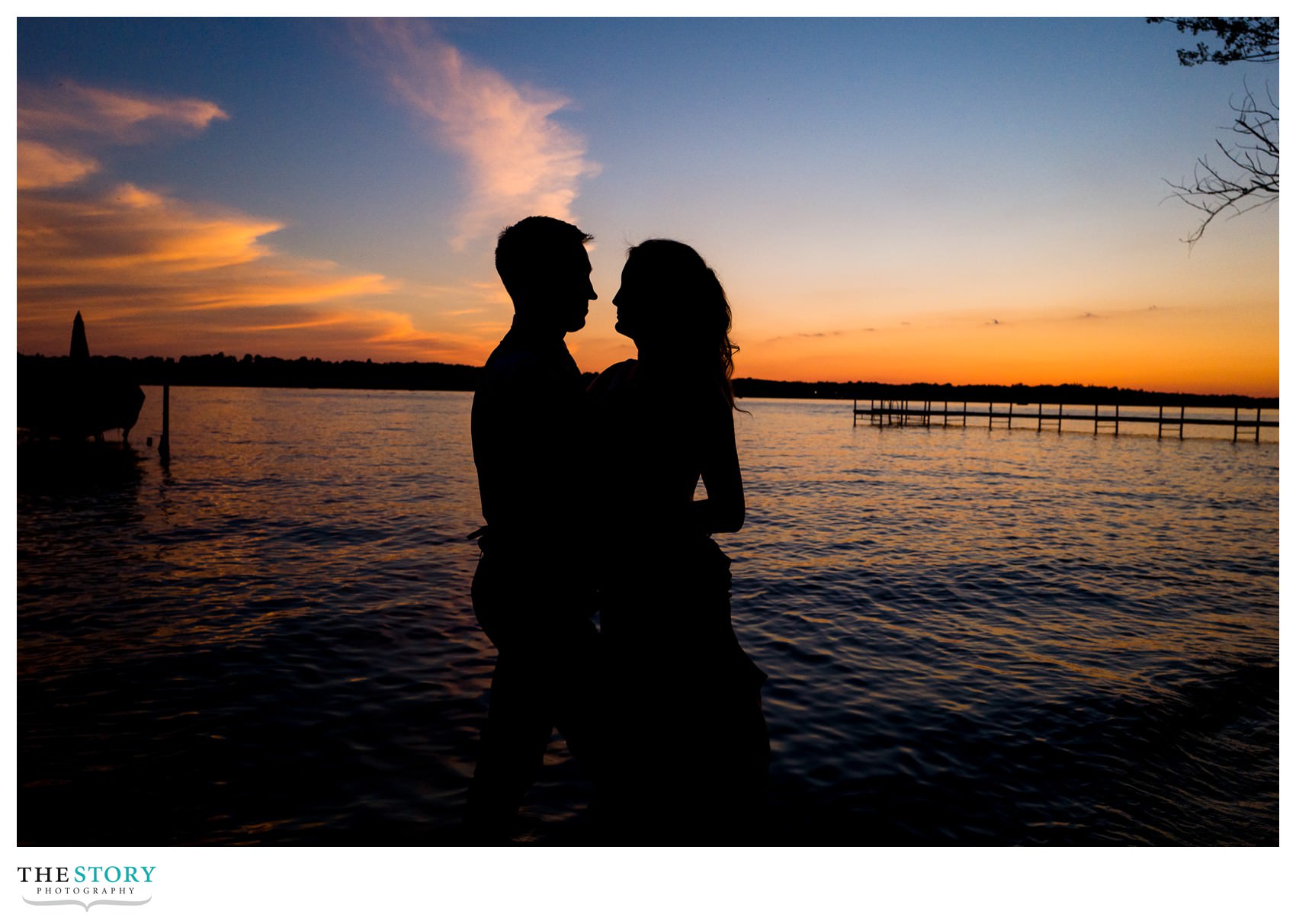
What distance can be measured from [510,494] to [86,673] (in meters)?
6.37

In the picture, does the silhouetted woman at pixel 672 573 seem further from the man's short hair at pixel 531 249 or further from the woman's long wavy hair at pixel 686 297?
the man's short hair at pixel 531 249

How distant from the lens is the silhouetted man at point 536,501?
7.94ft

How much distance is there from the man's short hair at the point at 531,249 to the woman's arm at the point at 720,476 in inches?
32.3

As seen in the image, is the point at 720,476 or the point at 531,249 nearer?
the point at 720,476

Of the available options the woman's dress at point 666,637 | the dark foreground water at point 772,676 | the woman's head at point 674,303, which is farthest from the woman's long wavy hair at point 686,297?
the dark foreground water at point 772,676

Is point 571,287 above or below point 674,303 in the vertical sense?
above

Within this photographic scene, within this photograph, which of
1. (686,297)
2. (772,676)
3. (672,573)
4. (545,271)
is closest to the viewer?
(686,297)

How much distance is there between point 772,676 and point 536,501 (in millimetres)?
5023

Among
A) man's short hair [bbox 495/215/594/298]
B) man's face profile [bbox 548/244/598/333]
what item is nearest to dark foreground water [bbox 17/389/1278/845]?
man's face profile [bbox 548/244/598/333]

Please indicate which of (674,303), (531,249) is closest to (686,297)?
(674,303)

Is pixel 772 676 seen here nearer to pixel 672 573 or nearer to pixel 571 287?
pixel 672 573

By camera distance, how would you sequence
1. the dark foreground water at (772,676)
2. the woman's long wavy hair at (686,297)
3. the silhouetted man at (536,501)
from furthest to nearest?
the dark foreground water at (772,676) → the silhouetted man at (536,501) → the woman's long wavy hair at (686,297)

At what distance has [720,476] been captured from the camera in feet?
7.45

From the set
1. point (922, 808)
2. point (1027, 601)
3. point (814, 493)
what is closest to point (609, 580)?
point (922, 808)
